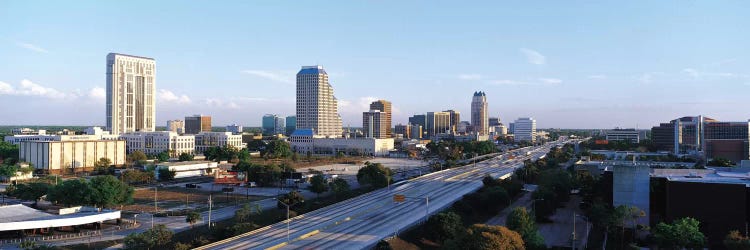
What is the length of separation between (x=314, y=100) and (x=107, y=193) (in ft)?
388

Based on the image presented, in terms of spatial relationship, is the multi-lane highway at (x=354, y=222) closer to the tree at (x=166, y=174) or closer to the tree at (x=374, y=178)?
the tree at (x=374, y=178)

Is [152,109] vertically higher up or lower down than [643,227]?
higher up

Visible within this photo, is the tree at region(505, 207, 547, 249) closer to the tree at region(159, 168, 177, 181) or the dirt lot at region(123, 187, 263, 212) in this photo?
the dirt lot at region(123, 187, 263, 212)

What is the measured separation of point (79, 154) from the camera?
84.9 metres

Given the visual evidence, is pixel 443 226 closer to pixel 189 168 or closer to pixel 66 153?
pixel 189 168

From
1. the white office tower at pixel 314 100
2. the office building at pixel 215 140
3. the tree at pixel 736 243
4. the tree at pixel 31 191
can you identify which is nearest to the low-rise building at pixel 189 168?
the tree at pixel 31 191

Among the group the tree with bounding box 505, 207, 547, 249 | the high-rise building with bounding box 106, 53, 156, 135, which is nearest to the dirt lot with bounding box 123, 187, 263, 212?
the tree with bounding box 505, 207, 547, 249

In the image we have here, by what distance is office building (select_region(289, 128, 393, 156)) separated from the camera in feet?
457

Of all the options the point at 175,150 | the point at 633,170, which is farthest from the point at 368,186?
the point at 175,150

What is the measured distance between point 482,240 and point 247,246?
14.5 m

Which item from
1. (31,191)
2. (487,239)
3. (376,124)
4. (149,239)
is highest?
(376,124)

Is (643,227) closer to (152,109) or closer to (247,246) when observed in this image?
(247,246)

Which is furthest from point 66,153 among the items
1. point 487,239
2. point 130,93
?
point 487,239

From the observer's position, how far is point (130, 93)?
13425cm
